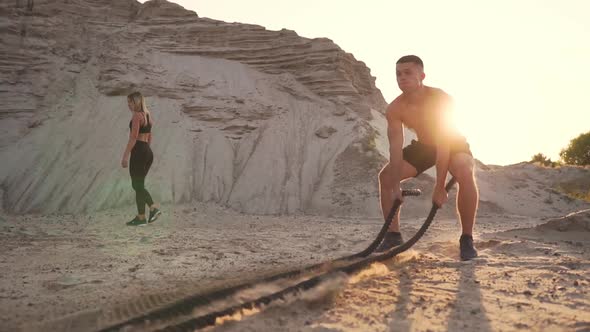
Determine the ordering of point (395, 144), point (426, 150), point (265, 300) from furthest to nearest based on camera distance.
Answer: point (426, 150) → point (395, 144) → point (265, 300)

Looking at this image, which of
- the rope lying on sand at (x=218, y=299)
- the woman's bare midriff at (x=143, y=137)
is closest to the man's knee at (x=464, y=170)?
the rope lying on sand at (x=218, y=299)

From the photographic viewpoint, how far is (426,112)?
4.15m

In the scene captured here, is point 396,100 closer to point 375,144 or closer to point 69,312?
point 69,312

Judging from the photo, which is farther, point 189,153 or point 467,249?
point 189,153

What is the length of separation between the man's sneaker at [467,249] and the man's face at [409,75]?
133cm

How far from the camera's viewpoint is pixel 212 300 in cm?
256

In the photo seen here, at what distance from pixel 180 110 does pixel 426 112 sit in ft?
32.4

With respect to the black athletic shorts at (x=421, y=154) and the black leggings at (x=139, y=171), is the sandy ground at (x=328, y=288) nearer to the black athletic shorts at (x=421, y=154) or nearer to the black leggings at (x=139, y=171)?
the black leggings at (x=139, y=171)

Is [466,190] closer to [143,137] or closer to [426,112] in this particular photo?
[426,112]

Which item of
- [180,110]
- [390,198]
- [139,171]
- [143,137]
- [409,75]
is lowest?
[390,198]

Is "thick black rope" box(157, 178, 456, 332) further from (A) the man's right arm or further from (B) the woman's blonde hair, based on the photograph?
(B) the woman's blonde hair

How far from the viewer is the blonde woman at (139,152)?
6.71 meters

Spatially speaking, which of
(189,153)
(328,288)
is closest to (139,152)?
(328,288)

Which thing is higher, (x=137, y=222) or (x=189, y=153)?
(x=189, y=153)
